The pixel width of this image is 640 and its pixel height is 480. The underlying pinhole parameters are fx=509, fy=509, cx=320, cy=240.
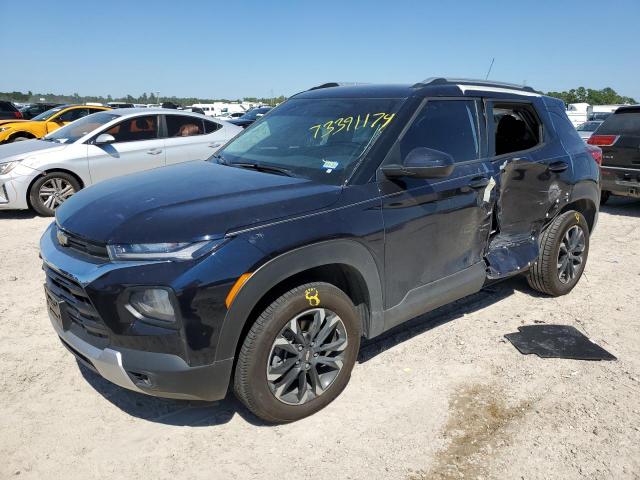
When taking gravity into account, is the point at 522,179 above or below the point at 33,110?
below

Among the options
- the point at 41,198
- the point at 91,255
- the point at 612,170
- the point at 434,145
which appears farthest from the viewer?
the point at 612,170

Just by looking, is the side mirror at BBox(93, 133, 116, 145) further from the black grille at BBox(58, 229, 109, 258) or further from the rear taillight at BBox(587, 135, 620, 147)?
the rear taillight at BBox(587, 135, 620, 147)

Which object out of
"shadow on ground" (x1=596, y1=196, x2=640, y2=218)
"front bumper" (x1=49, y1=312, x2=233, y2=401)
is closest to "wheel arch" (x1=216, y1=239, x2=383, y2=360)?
"front bumper" (x1=49, y1=312, x2=233, y2=401)

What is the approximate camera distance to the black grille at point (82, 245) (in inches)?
100

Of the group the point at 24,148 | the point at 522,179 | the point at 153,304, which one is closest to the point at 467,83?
the point at 522,179

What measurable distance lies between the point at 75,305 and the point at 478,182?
8.84 feet

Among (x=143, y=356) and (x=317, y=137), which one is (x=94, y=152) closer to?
(x=317, y=137)

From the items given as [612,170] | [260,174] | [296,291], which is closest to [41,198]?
[260,174]

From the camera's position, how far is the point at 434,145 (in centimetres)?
344

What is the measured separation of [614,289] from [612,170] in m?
4.00

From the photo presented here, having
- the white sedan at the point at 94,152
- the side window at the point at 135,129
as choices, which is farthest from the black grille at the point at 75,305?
the side window at the point at 135,129

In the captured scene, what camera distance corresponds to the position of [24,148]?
787cm

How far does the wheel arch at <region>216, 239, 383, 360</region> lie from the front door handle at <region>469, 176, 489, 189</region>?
109 cm

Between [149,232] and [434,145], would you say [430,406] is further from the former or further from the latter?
[149,232]
